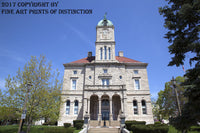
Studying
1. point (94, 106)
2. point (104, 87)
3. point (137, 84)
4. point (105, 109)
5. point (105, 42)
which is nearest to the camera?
point (104, 87)

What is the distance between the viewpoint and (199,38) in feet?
24.7

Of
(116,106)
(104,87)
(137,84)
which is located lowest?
(116,106)

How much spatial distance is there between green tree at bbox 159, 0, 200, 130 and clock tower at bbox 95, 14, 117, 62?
22.6m

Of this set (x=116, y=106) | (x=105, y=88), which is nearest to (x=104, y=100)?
(x=116, y=106)

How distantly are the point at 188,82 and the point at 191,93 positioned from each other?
81cm

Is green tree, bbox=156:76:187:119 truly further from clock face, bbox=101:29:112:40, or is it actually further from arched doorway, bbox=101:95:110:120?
clock face, bbox=101:29:112:40

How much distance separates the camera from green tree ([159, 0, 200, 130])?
6629 mm

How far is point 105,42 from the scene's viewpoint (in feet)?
110

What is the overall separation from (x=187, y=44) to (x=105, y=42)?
2622 centimetres

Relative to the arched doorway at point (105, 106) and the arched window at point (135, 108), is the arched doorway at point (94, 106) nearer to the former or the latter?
the arched doorway at point (105, 106)

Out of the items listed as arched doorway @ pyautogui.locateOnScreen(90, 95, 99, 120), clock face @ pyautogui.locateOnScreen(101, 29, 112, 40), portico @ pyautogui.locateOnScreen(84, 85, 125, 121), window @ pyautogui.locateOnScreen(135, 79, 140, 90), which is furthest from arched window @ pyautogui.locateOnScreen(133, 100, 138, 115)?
clock face @ pyautogui.locateOnScreen(101, 29, 112, 40)

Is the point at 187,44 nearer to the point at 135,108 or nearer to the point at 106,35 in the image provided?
the point at 135,108

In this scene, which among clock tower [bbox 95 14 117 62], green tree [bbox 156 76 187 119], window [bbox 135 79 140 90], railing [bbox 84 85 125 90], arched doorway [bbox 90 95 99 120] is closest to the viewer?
railing [bbox 84 85 125 90]

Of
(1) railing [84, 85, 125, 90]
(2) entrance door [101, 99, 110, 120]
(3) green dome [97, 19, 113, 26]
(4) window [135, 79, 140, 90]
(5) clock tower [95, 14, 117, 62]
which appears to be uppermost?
(3) green dome [97, 19, 113, 26]
